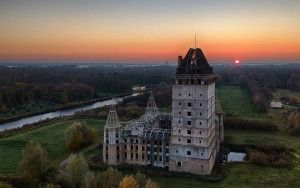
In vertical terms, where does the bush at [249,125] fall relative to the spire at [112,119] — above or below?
below

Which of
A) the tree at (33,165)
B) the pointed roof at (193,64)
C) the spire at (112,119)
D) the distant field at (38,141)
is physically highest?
the pointed roof at (193,64)

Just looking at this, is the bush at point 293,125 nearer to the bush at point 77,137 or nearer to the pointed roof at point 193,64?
the pointed roof at point 193,64

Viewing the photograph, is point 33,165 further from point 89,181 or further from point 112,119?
point 112,119

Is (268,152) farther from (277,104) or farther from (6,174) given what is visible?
(277,104)

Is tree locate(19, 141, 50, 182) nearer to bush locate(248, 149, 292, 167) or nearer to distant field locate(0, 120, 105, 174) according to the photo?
distant field locate(0, 120, 105, 174)

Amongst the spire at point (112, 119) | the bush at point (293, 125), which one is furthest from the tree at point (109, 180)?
the bush at point (293, 125)

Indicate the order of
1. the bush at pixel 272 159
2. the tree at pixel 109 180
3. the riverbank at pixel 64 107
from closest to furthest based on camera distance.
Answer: the tree at pixel 109 180 → the bush at pixel 272 159 → the riverbank at pixel 64 107

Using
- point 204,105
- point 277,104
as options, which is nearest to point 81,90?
point 277,104
